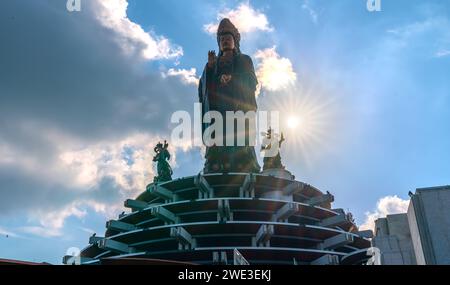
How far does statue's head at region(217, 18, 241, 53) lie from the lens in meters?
48.7

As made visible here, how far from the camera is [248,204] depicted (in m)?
32.9

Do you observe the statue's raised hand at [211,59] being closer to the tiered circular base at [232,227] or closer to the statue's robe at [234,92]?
the statue's robe at [234,92]

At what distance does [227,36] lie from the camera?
161ft

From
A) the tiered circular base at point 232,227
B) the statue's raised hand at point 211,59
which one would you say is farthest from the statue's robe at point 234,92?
the tiered circular base at point 232,227

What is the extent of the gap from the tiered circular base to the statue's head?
19623 mm

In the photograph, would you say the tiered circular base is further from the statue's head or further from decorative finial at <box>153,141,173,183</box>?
the statue's head

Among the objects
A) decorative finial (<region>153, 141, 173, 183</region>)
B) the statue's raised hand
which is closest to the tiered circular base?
decorative finial (<region>153, 141, 173, 183</region>)

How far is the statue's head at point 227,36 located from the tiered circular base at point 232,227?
19.6 metres

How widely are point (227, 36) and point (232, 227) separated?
27007 millimetres

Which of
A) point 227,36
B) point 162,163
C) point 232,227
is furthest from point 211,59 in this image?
point 232,227

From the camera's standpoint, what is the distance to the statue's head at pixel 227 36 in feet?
160

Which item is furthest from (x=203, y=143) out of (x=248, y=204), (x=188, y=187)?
(x=248, y=204)
